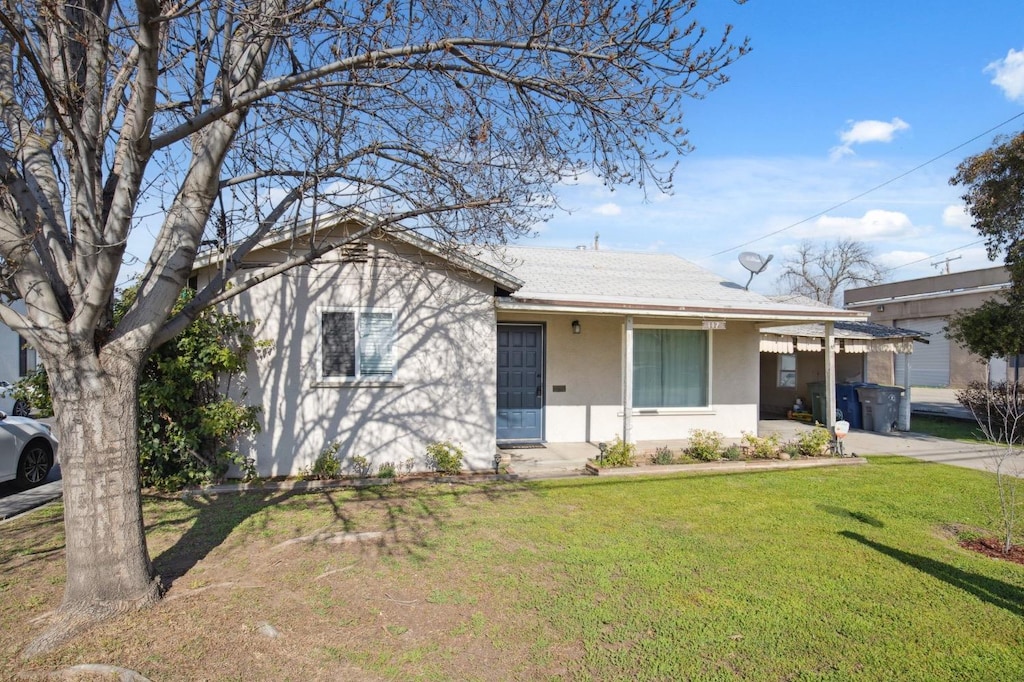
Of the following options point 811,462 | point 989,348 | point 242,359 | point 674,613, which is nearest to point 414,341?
point 242,359

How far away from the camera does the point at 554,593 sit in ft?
16.2

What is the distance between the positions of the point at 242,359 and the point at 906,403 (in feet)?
51.4

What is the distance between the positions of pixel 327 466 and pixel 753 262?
452 inches

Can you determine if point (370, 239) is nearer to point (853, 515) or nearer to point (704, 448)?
point (704, 448)

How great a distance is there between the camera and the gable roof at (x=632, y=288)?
34.5ft

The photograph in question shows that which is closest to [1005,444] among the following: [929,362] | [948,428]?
[948,428]

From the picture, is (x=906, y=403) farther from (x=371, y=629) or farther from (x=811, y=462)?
(x=371, y=629)

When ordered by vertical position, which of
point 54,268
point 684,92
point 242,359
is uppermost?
point 684,92

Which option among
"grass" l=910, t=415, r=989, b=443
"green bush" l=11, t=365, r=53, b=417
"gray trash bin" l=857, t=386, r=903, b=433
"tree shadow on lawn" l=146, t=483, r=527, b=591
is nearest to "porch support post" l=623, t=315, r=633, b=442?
"tree shadow on lawn" l=146, t=483, r=527, b=591

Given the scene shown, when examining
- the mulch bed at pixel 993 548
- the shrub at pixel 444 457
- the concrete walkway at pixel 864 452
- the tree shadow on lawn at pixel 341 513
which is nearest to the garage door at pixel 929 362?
the concrete walkway at pixel 864 452

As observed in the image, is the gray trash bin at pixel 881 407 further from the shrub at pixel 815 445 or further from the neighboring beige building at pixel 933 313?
the neighboring beige building at pixel 933 313

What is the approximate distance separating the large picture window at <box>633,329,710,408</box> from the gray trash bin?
5636 millimetres

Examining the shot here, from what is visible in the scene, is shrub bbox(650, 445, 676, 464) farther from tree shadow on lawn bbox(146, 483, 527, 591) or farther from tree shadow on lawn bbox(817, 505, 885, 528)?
tree shadow on lawn bbox(817, 505, 885, 528)

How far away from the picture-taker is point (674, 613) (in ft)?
15.0
